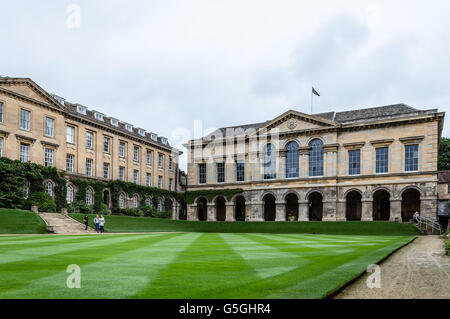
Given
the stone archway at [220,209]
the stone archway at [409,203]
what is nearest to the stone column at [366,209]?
the stone archway at [409,203]

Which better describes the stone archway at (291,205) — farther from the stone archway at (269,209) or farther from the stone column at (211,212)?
the stone column at (211,212)

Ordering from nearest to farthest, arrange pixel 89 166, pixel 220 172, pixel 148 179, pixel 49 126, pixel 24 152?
pixel 24 152 → pixel 49 126 → pixel 89 166 → pixel 220 172 → pixel 148 179

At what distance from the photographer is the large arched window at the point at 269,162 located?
52.9 meters

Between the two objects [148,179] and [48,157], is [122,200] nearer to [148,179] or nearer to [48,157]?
[148,179]

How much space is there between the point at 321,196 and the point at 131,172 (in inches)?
1055

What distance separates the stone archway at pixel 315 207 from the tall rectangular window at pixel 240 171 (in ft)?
32.7

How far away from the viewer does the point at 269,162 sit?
5331 centimetres

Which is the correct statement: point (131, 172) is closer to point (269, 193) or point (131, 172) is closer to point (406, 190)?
point (269, 193)

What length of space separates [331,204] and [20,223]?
3402cm

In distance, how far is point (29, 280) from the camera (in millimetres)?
7516

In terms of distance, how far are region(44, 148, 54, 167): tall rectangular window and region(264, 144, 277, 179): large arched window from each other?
89.2 feet

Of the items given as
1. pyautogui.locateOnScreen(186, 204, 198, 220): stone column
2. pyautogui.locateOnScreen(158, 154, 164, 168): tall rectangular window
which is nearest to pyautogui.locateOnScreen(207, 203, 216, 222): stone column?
A: pyautogui.locateOnScreen(186, 204, 198, 220): stone column

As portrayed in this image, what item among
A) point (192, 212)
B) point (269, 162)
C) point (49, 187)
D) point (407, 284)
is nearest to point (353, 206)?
point (269, 162)

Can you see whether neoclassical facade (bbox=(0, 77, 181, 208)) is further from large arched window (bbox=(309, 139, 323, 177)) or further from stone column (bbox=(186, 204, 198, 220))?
large arched window (bbox=(309, 139, 323, 177))
